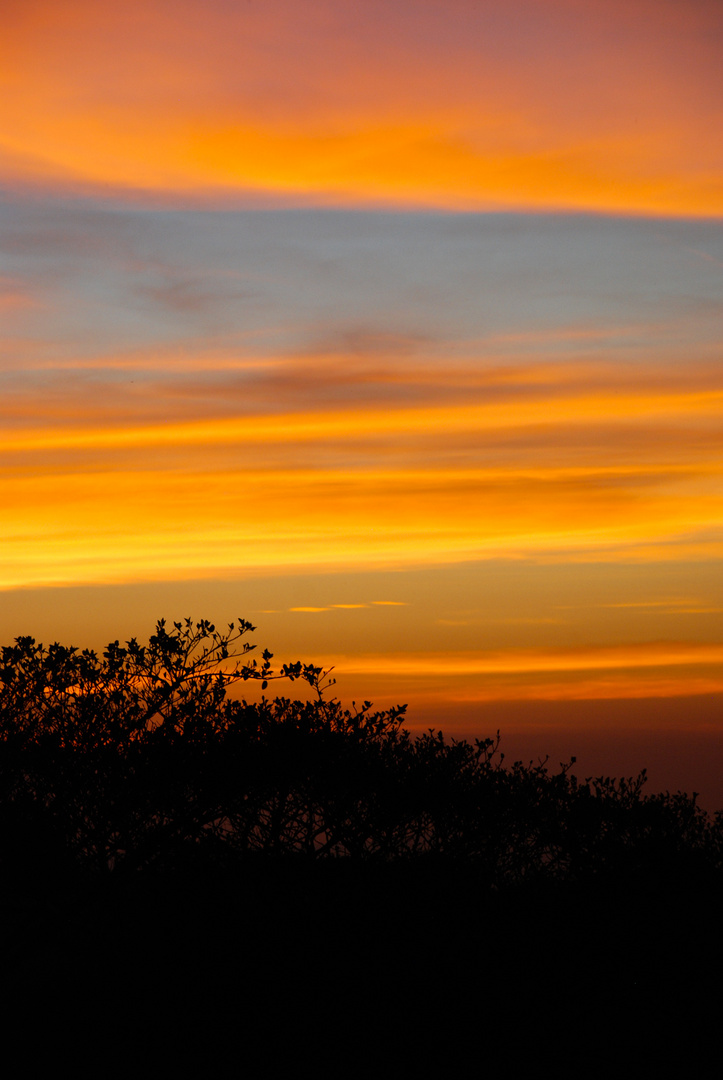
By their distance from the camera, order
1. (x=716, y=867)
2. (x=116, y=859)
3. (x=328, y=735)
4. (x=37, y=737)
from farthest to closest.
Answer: (x=716, y=867) < (x=328, y=735) < (x=116, y=859) < (x=37, y=737)

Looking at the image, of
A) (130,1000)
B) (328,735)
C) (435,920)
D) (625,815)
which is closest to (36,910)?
(130,1000)

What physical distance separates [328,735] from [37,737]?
729 centimetres

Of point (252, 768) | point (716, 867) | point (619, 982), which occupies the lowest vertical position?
point (619, 982)

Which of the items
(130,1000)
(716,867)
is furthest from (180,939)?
(716,867)

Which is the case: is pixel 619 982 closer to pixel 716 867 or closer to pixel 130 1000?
pixel 716 867

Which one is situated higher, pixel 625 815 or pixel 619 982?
pixel 625 815

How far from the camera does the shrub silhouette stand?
2183 centimetres

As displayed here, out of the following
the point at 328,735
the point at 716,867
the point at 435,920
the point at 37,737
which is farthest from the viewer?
the point at 716,867

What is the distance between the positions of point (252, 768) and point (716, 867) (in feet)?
54.1

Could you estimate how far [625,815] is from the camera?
3145 cm

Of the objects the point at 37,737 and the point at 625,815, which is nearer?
the point at 37,737

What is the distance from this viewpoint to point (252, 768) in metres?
23.5

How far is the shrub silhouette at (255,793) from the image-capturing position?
71.6 feet

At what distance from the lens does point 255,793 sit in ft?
79.7
